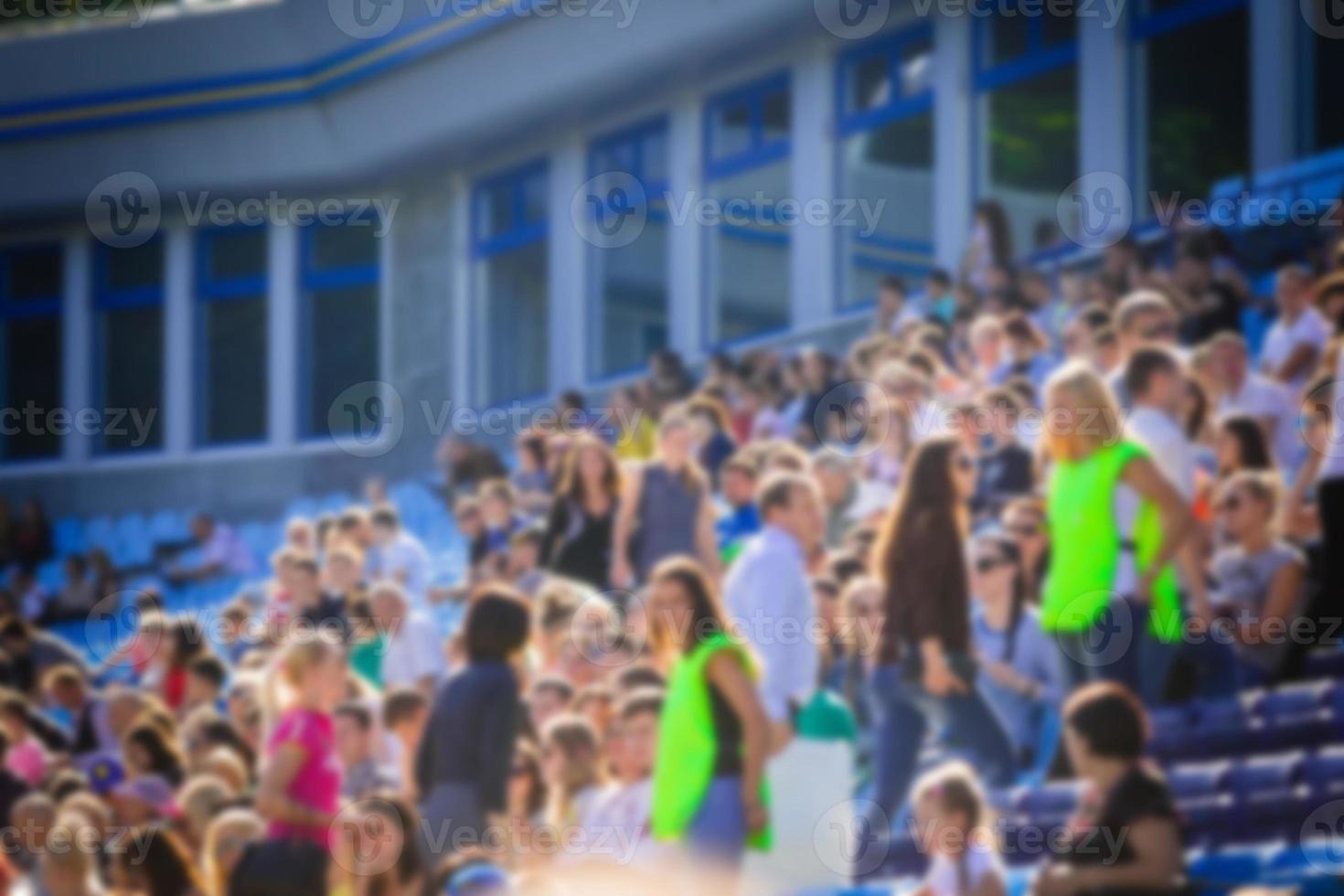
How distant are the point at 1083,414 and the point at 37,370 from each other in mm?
22547

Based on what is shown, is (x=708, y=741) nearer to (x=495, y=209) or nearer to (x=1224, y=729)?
(x=1224, y=729)

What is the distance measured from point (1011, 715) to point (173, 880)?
321 cm

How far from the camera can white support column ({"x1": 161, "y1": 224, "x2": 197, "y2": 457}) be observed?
2831cm

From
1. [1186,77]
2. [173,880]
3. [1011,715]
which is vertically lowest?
[173,880]

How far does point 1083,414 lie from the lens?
8719 mm

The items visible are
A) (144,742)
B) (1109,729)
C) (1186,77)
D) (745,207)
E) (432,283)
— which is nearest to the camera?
(1109,729)

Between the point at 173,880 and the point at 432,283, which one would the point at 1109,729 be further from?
the point at 432,283

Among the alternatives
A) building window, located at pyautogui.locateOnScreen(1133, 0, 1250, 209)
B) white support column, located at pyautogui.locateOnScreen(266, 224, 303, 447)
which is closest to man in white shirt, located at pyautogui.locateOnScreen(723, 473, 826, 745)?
building window, located at pyautogui.locateOnScreen(1133, 0, 1250, 209)

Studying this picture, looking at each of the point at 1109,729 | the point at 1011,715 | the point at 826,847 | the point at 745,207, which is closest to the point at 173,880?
the point at 826,847

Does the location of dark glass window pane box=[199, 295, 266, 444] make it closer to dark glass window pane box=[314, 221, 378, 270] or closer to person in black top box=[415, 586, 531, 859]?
dark glass window pane box=[314, 221, 378, 270]

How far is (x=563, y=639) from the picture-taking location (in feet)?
35.2

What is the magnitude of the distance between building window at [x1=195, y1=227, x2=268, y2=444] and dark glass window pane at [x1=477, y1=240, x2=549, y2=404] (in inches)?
113

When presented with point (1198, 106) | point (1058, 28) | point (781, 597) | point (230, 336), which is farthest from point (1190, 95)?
point (230, 336)

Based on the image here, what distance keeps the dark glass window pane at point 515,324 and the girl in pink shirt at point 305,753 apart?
1567 centimetres
